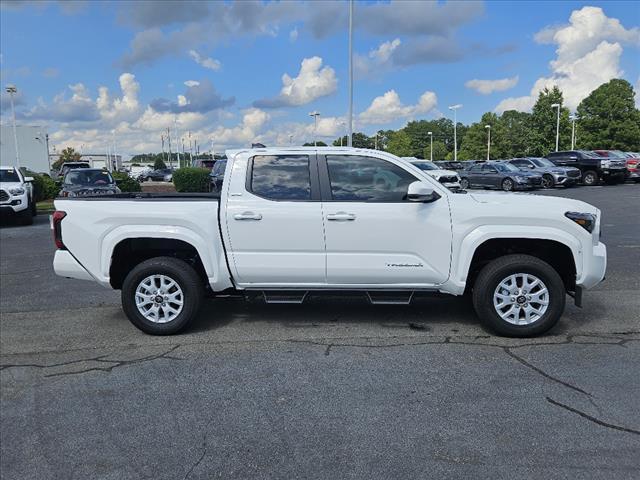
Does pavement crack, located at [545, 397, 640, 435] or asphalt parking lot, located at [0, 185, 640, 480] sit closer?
asphalt parking lot, located at [0, 185, 640, 480]

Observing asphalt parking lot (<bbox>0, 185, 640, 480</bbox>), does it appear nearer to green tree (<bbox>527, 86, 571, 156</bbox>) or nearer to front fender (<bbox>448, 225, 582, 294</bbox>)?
front fender (<bbox>448, 225, 582, 294</bbox>)

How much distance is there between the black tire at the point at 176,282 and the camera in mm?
5398

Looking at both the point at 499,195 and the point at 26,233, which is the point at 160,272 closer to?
the point at 499,195

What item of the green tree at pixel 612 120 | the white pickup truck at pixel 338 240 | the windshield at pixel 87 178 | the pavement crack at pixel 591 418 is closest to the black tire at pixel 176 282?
the white pickup truck at pixel 338 240

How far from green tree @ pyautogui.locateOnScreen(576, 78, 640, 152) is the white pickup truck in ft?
193

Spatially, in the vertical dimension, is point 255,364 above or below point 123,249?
below

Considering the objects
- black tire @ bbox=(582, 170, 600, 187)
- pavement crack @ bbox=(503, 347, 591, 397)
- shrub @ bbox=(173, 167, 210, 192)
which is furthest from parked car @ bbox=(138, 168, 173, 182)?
A: pavement crack @ bbox=(503, 347, 591, 397)

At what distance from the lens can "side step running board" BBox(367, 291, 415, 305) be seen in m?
5.39

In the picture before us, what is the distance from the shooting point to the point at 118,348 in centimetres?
518

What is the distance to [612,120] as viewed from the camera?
187 ft

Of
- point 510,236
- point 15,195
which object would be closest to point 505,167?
point 15,195

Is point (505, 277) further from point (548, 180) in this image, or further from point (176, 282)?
point (548, 180)

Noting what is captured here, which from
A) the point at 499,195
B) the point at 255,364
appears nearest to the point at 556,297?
the point at 499,195

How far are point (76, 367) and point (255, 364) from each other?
1.55 meters
